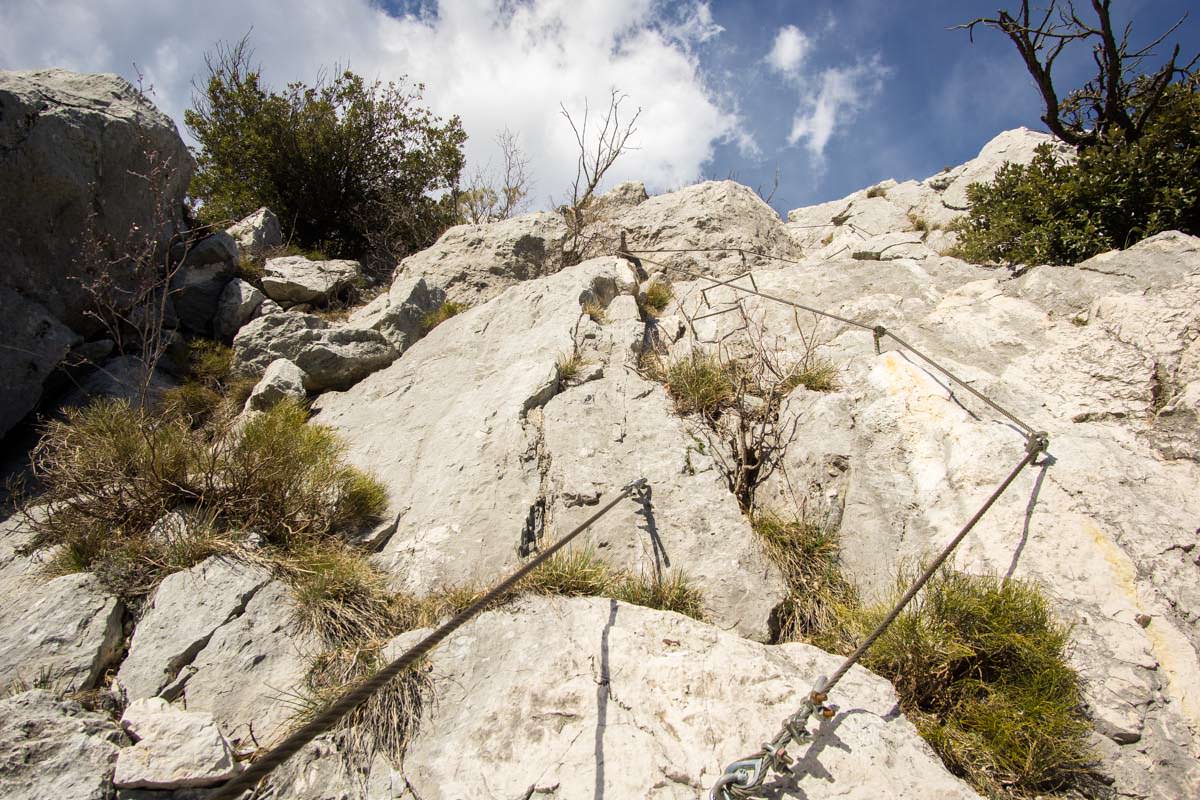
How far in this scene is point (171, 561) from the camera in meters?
3.36

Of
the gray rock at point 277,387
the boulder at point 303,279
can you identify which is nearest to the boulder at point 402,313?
the boulder at point 303,279

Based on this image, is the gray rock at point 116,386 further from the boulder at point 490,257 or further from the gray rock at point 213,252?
the boulder at point 490,257

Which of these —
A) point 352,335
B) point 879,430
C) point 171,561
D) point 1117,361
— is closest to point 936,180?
point 1117,361

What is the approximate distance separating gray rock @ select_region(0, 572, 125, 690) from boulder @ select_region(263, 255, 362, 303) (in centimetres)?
466

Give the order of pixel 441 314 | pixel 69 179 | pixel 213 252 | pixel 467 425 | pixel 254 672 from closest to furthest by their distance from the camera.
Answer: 1. pixel 254 672
2. pixel 467 425
3. pixel 69 179
4. pixel 213 252
5. pixel 441 314

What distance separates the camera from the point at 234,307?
645 centimetres

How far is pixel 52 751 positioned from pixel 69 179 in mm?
5006

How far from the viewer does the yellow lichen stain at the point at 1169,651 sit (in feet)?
8.59

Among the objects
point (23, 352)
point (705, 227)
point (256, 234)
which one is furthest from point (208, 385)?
point (705, 227)

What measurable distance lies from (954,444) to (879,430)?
1.52 feet

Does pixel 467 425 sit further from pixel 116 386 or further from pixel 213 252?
pixel 213 252

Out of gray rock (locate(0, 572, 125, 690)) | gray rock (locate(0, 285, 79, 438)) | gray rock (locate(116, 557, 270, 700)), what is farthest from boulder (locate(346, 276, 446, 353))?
gray rock (locate(0, 572, 125, 690))

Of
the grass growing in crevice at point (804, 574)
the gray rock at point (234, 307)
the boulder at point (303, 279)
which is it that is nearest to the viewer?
the grass growing in crevice at point (804, 574)

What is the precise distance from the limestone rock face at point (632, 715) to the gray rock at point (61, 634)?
1784mm
